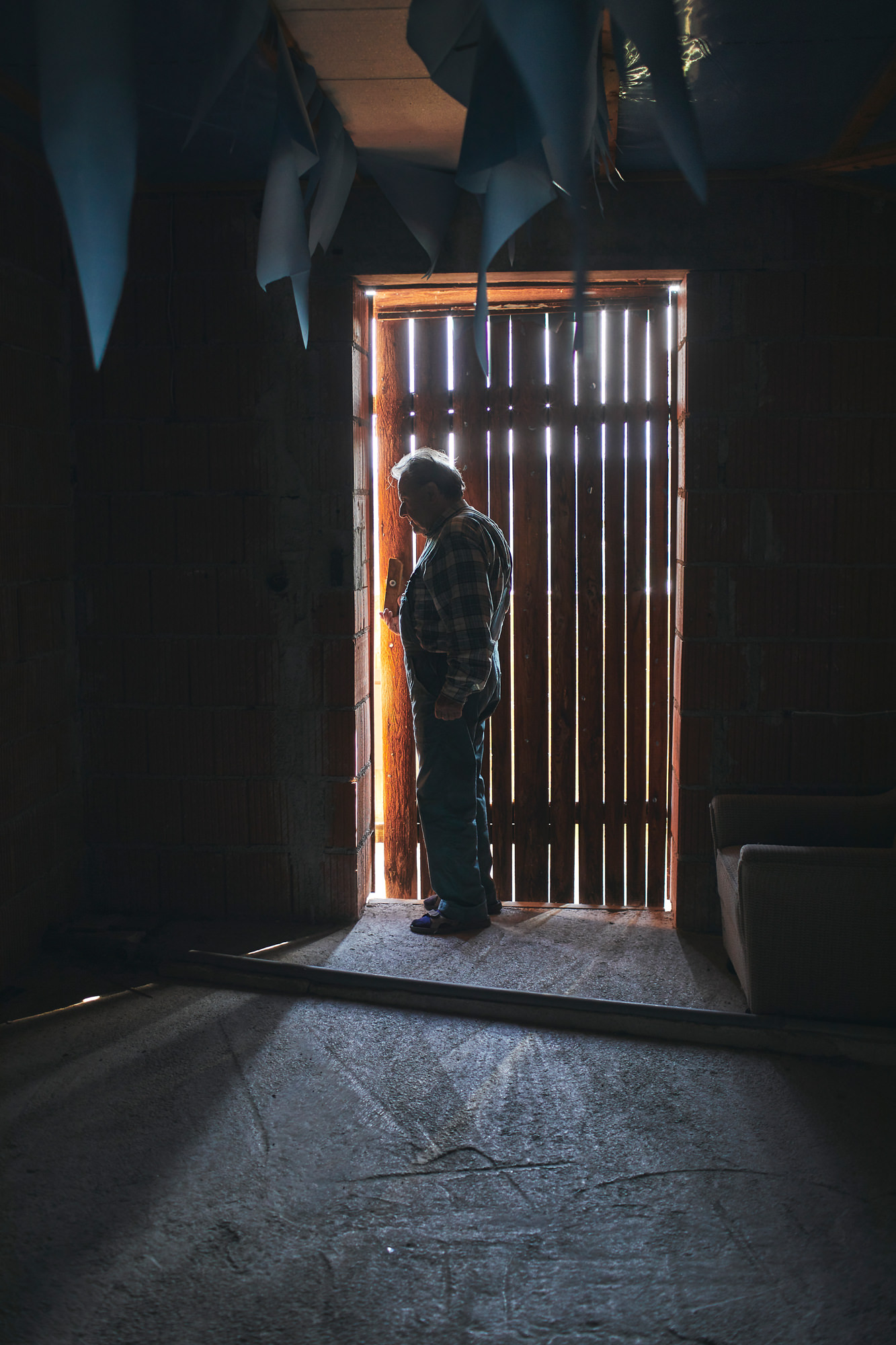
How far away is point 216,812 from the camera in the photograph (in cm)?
307

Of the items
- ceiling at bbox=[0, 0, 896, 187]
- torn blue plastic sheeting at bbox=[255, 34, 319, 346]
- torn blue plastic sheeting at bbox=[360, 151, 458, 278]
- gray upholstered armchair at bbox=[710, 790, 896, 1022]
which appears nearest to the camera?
torn blue plastic sheeting at bbox=[255, 34, 319, 346]

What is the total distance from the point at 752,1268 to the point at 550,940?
1.37 metres

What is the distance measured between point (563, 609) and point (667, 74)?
7.37 feet

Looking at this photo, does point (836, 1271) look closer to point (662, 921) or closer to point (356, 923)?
point (662, 921)

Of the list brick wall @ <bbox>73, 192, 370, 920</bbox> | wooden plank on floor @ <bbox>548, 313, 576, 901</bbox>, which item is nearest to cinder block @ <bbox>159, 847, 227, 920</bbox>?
brick wall @ <bbox>73, 192, 370, 920</bbox>

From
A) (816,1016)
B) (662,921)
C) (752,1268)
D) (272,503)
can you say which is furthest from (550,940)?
(272,503)

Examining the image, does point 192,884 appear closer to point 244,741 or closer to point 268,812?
point 268,812

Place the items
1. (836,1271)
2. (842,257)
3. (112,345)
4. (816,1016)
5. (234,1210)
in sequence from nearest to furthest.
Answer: (836,1271) < (234,1210) < (816,1016) < (842,257) < (112,345)

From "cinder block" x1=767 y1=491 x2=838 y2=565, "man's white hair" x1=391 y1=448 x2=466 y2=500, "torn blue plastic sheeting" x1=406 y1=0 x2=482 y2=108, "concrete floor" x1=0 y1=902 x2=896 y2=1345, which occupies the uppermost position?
"torn blue plastic sheeting" x1=406 y1=0 x2=482 y2=108

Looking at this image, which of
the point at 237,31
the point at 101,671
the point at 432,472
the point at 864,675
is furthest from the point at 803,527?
the point at 101,671

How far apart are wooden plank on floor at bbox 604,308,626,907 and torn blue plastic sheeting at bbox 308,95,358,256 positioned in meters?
1.02

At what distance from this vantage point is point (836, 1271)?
5.12 feet

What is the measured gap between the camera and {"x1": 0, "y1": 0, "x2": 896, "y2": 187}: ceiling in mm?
1889

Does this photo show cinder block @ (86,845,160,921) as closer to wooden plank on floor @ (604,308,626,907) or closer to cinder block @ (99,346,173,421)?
cinder block @ (99,346,173,421)
